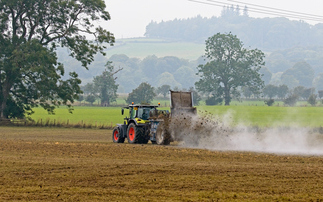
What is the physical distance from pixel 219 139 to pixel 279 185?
1249 cm

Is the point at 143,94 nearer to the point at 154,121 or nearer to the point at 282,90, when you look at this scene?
the point at 282,90

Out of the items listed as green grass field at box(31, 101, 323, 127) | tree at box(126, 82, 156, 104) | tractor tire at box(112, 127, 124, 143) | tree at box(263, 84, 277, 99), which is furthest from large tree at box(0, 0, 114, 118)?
tree at box(263, 84, 277, 99)

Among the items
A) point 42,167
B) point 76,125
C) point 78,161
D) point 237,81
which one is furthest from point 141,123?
point 237,81

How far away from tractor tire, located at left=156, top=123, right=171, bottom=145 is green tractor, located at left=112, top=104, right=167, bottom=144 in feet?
0.73

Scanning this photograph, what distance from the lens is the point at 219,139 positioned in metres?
26.0

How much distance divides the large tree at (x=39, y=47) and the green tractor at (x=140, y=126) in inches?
821

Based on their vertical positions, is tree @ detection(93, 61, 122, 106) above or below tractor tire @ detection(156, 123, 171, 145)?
above

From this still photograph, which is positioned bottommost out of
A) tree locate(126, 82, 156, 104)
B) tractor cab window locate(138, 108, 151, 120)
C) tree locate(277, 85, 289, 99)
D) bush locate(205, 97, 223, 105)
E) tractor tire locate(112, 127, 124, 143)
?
tractor tire locate(112, 127, 124, 143)

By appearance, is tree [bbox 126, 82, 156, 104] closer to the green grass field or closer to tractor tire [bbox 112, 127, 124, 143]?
the green grass field

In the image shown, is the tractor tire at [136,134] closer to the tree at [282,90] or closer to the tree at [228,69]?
the tree at [228,69]

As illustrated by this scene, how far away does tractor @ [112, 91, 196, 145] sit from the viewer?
84.6 feet

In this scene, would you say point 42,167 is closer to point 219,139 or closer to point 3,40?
point 219,139

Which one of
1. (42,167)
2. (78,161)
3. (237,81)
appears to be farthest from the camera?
(237,81)

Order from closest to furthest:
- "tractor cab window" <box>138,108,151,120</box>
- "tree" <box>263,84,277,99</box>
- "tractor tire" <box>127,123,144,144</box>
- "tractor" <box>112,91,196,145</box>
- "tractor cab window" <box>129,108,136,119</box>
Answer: "tractor" <box>112,91,196,145</box> → "tractor tire" <box>127,123,144,144</box> → "tractor cab window" <box>138,108,151,120</box> → "tractor cab window" <box>129,108,136,119</box> → "tree" <box>263,84,277,99</box>
